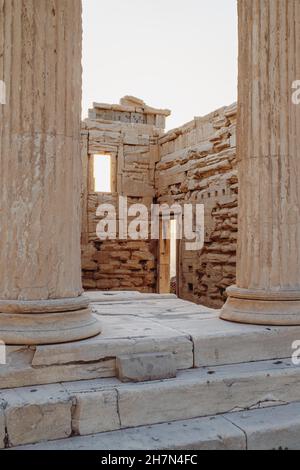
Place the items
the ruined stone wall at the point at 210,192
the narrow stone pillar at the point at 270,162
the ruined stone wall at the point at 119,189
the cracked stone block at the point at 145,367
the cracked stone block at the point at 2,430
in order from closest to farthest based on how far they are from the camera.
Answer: the cracked stone block at the point at 2,430 < the cracked stone block at the point at 145,367 < the narrow stone pillar at the point at 270,162 < the ruined stone wall at the point at 210,192 < the ruined stone wall at the point at 119,189

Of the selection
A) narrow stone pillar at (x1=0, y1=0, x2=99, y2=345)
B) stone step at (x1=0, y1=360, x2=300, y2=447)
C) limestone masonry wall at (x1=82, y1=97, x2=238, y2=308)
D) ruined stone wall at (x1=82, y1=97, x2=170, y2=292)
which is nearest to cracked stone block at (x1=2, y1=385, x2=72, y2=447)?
stone step at (x1=0, y1=360, x2=300, y2=447)

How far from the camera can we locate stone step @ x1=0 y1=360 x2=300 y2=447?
117 inches

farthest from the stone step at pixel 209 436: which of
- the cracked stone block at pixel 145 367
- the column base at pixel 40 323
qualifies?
the column base at pixel 40 323

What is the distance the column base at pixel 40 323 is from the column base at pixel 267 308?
4.91ft

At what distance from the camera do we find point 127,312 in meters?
5.33

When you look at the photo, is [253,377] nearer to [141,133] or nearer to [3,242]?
[3,242]

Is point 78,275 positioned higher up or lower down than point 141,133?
lower down

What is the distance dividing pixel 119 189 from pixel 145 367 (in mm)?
11152

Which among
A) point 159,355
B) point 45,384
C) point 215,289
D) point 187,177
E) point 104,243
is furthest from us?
point 104,243

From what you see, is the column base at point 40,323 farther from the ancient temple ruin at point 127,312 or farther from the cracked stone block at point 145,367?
the cracked stone block at point 145,367

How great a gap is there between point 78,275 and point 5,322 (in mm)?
681

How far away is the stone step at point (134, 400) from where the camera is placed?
2.98 m
